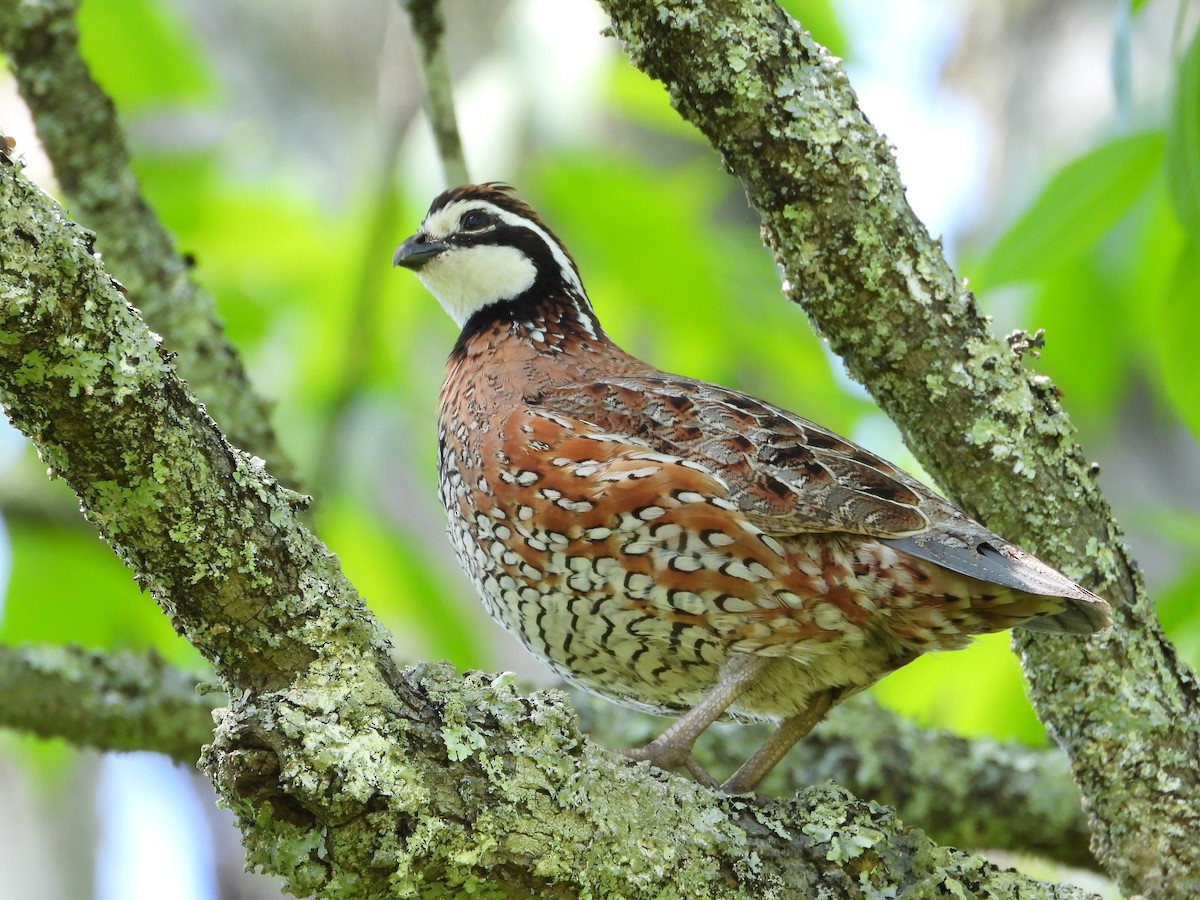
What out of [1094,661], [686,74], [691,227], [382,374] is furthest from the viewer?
[382,374]

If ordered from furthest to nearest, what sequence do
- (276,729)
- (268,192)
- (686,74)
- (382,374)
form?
(268,192), (382,374), (686,74), (276,729)

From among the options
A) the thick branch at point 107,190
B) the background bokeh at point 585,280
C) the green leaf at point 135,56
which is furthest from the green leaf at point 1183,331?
the green leaf at point 135,56

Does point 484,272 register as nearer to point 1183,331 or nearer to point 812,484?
point 812,484

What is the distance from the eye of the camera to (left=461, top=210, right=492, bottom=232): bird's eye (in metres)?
4.08

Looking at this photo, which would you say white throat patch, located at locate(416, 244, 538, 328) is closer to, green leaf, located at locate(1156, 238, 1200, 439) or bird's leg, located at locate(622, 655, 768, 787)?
bird's leg, located at locate(622, 655, 768, 787)

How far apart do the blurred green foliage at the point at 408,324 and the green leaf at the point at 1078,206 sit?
85 cm

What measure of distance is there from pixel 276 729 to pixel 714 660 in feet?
3.93

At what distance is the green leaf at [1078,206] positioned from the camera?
3.29 m

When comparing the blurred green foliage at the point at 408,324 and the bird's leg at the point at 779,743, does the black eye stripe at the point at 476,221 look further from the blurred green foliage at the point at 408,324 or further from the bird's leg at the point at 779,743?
the bird's leg at the point at 779,743

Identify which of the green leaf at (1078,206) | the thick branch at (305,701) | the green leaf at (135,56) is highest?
the green leaf at (135,56)

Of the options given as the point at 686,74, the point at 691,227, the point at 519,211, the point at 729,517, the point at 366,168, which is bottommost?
the point at 729,517

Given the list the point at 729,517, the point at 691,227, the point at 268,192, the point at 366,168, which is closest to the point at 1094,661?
the point at 729,517

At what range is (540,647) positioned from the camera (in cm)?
328

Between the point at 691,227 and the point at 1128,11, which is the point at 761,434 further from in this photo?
the point at 691,227
